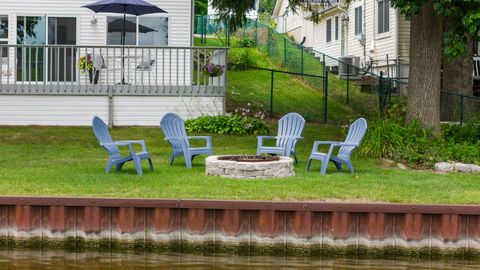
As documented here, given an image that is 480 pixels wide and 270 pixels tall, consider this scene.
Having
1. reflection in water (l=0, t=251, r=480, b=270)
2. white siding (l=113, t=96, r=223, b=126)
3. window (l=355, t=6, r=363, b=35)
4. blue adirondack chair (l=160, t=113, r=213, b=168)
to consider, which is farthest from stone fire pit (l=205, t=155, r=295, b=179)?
window (l=355, t=6, r=363, b=35)

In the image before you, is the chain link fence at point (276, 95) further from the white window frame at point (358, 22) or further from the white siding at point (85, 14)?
the white window frame at point (358, 22)

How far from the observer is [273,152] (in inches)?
552

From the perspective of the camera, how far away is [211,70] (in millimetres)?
19328

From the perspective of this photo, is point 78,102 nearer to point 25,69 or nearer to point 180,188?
point 25,69

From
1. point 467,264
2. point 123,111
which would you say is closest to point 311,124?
point 123,111

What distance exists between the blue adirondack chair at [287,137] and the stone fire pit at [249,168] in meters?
1.41

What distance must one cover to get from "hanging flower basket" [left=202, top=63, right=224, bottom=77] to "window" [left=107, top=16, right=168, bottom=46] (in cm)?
307

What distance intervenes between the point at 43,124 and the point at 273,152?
7.52 metres

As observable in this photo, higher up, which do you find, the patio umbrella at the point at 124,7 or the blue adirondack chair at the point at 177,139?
the patio umbrella at the point at 124,7

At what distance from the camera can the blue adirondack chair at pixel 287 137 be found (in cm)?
1400

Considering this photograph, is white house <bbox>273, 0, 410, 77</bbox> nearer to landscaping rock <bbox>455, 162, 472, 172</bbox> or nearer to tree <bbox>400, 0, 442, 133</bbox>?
tree <bbox>400, 0, 442, 133</bbox>

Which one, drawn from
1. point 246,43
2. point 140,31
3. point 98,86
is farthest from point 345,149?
point 246,43

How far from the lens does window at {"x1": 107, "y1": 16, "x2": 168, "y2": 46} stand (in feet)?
72.3

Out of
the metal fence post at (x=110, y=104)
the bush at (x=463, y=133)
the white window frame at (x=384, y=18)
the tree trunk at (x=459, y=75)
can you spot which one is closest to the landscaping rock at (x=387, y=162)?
the bush at (x=463, y=133)
